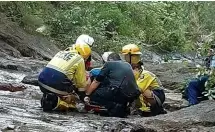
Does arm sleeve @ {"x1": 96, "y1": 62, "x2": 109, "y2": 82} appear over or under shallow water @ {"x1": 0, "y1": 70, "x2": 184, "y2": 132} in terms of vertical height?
over

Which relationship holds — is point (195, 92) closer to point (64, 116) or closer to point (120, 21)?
point (64, 116)

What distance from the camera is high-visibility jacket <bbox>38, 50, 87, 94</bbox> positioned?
290 inches

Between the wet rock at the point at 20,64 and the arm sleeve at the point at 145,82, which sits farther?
the wet rock at the point at 20,64

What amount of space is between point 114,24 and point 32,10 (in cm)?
480

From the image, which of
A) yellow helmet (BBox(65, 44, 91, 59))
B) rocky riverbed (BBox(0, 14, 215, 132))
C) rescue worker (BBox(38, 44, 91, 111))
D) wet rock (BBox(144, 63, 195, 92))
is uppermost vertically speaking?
yellow helmet (BBox(65, 44, 91, 59))

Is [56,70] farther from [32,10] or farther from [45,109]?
[32,10]

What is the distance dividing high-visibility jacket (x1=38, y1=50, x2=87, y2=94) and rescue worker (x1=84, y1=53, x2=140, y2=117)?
307mm

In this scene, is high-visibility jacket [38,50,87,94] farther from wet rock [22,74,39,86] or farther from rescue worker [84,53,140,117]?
wet rock [22,74,39,86]

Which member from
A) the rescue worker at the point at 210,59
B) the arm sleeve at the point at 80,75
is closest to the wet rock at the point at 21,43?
the arm sleeve at the point at 80,75

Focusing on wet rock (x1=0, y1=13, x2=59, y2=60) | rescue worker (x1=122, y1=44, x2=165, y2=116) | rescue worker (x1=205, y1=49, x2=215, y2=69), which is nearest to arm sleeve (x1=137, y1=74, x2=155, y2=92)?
rescue worker (x1=122, y1=44, x2=165, y2=116)

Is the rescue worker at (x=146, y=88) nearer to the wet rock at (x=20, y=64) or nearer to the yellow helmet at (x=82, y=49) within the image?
the yellow helmet at (x=82, y=49)

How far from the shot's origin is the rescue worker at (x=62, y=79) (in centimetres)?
737

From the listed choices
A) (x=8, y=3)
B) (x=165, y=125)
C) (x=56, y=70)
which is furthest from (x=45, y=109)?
(x=8, y=3)

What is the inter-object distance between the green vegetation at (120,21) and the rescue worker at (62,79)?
10060mm
